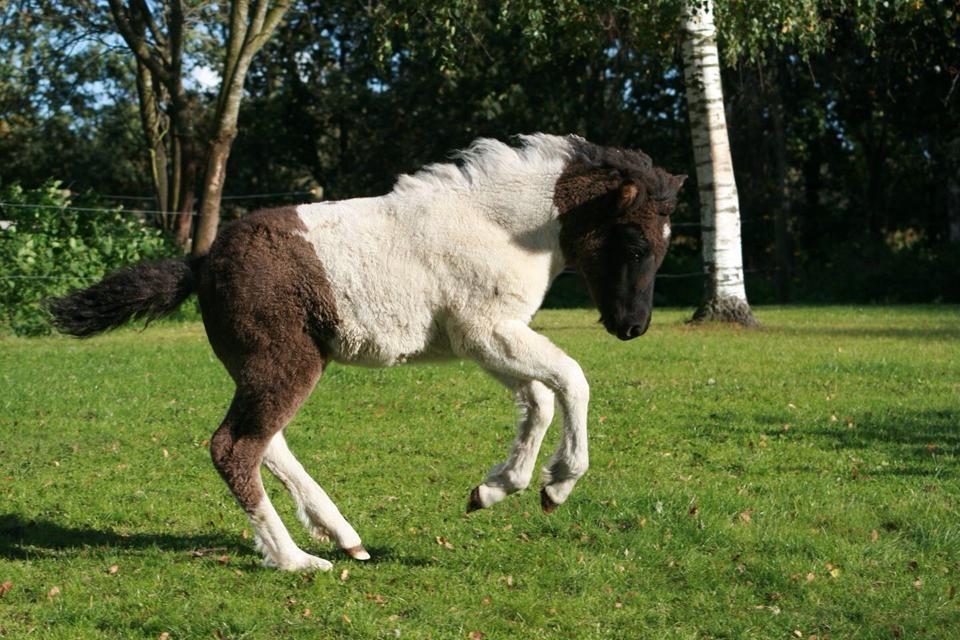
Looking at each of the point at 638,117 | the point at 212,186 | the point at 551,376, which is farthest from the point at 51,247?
the point at 638,117

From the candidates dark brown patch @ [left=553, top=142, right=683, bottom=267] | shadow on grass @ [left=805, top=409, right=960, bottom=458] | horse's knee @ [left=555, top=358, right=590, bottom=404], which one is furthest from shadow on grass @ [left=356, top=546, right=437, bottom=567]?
shadow on grass @ [left=805, top=409, right=960, bottom=458]

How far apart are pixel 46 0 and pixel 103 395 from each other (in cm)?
1903

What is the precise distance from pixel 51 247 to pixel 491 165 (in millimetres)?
15789

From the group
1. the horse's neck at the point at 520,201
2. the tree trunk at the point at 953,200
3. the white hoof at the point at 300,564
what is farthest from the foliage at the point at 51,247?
the tree trunk at the point at 953,200

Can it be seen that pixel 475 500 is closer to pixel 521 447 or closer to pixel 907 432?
pixel 521 447

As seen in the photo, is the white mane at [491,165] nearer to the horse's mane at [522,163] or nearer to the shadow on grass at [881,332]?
the horse's mane at [522,163]

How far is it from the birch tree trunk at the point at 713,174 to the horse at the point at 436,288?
11704 mm

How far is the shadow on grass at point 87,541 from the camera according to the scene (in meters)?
6.89

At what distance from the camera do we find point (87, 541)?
23.3ft

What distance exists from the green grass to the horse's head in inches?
55.8

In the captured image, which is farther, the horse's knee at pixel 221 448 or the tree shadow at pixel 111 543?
the tree shadow at pixel 111 543

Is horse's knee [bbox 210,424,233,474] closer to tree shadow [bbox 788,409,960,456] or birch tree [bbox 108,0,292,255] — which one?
tree shadow [bbox 788,409,960,456]

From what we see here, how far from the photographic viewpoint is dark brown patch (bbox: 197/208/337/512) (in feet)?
20.7

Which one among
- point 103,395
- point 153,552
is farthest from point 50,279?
point 153,552
